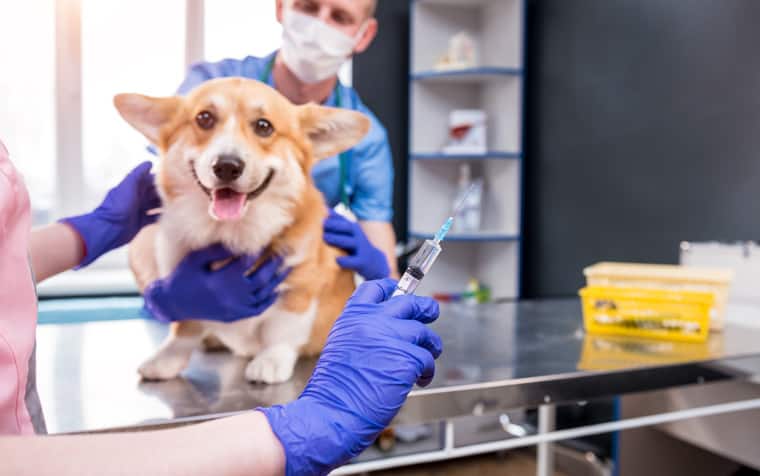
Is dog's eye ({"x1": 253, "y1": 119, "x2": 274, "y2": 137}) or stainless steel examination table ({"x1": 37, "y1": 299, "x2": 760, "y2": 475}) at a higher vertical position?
dog's eye ({"x1": 253, "y1": 119, "x2": 274, "y2": 137})

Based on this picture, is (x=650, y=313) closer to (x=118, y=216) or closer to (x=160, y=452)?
(x=118, y=216)

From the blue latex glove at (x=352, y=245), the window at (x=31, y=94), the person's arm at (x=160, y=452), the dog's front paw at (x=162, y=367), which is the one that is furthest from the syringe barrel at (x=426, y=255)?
the window at (x=31, y=94)

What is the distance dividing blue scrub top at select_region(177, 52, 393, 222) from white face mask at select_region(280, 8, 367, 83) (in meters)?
0.05

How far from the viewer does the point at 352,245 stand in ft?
3.68

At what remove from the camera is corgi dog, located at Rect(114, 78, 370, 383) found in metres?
0.91

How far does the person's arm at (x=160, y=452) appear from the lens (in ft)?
1.57

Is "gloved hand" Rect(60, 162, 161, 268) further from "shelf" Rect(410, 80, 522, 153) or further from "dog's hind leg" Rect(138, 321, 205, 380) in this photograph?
"shelf" Rect(410, 80, 522, 153)

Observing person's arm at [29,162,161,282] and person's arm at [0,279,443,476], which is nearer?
person's arm at [0,279,443,476]

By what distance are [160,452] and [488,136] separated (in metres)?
3.09

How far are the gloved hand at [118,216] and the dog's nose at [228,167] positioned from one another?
0.23 metres

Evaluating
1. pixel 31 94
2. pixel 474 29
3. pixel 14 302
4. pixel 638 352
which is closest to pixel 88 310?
pixel 31 94

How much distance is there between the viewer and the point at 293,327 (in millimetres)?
1034

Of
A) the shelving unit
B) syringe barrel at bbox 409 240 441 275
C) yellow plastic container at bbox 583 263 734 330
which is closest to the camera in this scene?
syringe barrel at bbox 409 240 441 275

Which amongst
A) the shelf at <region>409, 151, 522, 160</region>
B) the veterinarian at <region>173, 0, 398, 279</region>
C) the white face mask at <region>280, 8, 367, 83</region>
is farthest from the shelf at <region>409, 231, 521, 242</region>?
the white face mask at <region>280, 8, 367, 83</region>
